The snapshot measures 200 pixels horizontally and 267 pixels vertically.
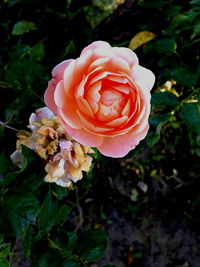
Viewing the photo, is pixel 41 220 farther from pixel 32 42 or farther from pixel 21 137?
pixel 32 42

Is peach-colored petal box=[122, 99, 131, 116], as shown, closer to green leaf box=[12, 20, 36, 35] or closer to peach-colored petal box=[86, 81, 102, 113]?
peach-colored petal box=[86, 81, 102, 113]

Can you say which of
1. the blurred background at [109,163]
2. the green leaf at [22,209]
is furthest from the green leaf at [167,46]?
the green leaf at [22,209]

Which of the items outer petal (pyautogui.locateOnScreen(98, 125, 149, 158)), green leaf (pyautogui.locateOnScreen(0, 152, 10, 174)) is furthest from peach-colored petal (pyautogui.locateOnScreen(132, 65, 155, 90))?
green leaf (pyautogui.locateOnScreen(0, 152, 10, 174))

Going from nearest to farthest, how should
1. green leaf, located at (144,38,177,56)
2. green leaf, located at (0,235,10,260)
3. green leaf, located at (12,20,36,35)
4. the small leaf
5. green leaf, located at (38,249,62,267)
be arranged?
→ green leaf, located at (0,235,10,260), green leaf, located at (38,249,62,267), green leaf, located at (144,38,177,56), the small leaf, green leaf, located at (12,20,36,35)

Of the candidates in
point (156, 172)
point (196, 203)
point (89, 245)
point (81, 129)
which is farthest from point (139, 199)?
point (81, 129)

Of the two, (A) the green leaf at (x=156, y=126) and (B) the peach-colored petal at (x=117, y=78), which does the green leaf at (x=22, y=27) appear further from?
(B) the peach-colored petal at (x=117, y=78)

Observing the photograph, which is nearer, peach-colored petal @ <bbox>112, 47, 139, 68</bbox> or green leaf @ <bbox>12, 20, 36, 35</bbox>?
peach-colored petal @ <bbox>112, 47, 139, 68</bbox>
